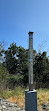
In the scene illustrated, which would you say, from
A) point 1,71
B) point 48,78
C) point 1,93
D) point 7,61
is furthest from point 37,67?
point 7,61

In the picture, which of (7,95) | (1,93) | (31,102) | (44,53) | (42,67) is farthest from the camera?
(44,53)

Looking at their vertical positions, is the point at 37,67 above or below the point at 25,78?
above

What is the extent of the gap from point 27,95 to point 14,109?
2008mm

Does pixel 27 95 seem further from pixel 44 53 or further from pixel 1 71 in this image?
pixel 44 53

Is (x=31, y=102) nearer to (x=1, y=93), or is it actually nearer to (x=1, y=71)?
(x=1, y=93)

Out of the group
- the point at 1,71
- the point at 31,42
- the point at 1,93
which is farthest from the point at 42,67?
the point at 31,42

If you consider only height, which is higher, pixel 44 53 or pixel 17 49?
pixel 17 49

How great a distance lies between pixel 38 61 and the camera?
31.9ft

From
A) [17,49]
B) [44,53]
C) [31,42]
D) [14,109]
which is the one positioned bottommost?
[14,109]

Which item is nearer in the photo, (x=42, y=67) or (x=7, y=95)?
(x=7, y=95)

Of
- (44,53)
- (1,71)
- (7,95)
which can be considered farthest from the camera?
(44,53)

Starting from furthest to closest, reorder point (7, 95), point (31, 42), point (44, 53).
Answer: point (44, 53) < point (7, 95) < point (31, 42)

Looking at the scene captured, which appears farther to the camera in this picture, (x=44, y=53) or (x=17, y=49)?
(x=17, y=49)

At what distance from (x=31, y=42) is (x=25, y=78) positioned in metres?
7.35
